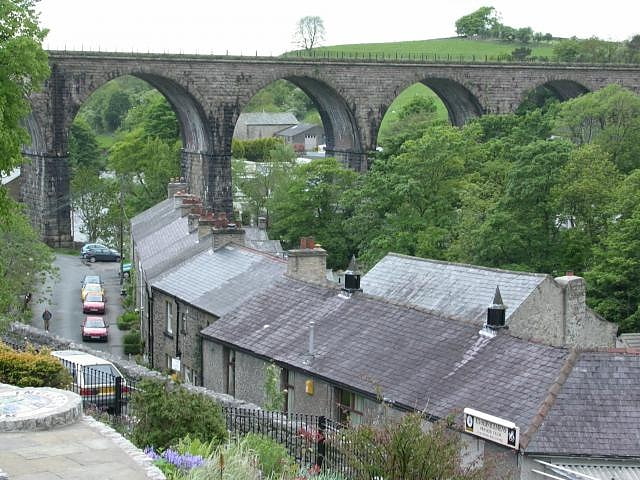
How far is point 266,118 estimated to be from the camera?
449ft

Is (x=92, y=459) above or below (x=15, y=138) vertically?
below

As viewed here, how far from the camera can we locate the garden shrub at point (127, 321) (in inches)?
1817

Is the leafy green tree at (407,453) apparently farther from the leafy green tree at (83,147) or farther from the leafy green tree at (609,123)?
the leafy green tree at (83,147)

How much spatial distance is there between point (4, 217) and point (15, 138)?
2.11m

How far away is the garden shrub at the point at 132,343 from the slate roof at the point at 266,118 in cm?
9290

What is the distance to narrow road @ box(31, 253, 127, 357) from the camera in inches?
1747

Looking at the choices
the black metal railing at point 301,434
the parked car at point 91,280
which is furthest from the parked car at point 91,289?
the black metal railing at point 301,434

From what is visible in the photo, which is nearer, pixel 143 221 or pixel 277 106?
pixel 143 221

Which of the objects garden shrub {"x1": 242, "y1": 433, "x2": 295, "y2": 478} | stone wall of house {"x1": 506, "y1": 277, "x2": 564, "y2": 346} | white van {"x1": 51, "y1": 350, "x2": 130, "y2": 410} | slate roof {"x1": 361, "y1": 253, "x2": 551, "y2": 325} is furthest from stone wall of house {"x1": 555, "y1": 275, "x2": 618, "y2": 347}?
garden shrub {"x1": 242, "y1": 433, "x2": 295, "y2": 478}

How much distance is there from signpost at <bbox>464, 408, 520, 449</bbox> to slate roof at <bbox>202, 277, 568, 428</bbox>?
1.80 feet

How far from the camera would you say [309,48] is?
158 metres

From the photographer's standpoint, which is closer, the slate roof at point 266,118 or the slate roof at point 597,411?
the slate roof at point 597,411

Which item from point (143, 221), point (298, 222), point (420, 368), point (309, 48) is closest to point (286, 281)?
point (420, 368)

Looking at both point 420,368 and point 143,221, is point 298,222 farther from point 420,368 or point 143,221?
point 420,368
